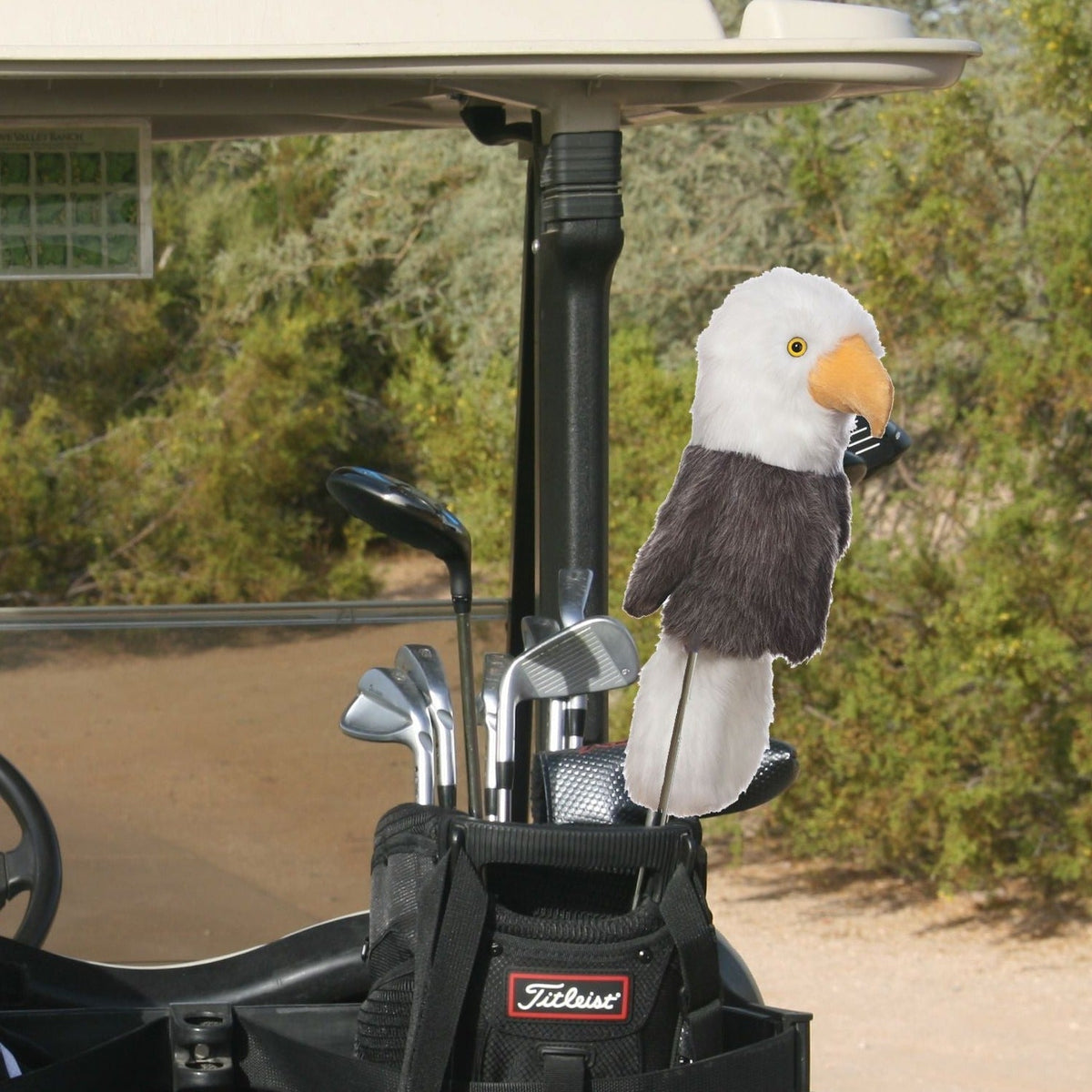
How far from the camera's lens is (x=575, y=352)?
230cm

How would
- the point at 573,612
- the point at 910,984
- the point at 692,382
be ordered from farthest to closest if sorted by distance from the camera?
the point at 692,382 → the point at 910,984 → the point at 573,612

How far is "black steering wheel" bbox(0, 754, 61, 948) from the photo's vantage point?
105 inches

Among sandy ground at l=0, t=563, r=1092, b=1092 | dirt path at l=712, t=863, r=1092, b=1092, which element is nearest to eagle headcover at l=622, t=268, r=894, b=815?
sandy ground at l=0, t=563, r=1092, b=1092

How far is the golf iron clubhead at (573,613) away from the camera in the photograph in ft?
6.79

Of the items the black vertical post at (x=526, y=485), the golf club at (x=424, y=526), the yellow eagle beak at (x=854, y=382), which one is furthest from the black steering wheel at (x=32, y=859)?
the yellow eagle beak at (x=854, y=382)

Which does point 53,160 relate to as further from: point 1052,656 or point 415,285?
point 415,285

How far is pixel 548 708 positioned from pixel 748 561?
0.84m

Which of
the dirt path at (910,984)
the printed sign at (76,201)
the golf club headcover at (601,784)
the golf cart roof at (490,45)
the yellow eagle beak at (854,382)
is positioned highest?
the golf cart roof at (490,45)

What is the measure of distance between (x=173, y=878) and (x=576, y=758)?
1432 millimetres

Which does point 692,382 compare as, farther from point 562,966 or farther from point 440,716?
point 562,966

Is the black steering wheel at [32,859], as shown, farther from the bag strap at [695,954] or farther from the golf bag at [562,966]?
the bag strap at [695,954]

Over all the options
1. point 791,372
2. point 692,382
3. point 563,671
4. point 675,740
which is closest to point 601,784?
point 563,671

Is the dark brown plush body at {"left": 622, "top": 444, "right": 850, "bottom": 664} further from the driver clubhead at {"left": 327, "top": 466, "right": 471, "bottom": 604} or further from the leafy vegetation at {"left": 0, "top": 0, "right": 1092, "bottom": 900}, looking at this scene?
the leafy vegetation at {"left": 0, "top": 0, "right": 1092, "bottom": 900}

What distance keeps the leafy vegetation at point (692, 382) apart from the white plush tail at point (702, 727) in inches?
155
